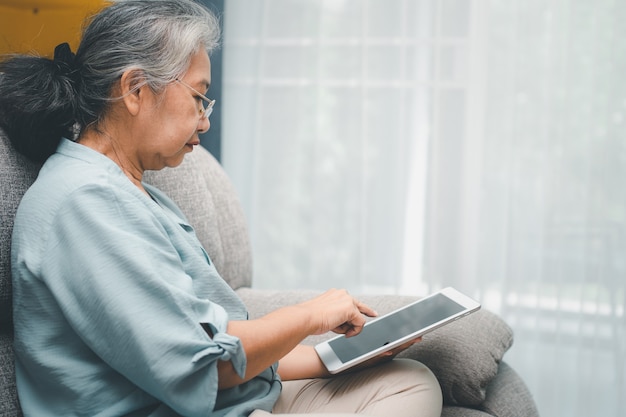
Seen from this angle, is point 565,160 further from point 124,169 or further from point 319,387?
point 124,169

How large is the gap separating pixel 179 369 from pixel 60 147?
0.43 m

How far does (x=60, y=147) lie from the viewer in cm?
115

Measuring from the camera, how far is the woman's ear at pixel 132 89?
1133 millimetres

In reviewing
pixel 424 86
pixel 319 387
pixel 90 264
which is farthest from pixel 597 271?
pixel 90 264

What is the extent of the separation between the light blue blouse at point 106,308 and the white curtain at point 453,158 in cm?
148

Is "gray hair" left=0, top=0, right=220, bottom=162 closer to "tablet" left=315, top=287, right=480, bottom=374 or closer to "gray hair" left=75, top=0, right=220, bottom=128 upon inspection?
"gray hair" left=75, top=0, right=220, bottom=128

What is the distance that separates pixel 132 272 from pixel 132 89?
322 mm

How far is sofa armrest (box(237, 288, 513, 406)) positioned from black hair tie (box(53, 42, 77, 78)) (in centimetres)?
69

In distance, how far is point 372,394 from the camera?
125 cm

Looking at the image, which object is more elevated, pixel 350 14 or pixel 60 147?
pixel 350 14

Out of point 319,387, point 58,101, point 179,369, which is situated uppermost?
point 58,101

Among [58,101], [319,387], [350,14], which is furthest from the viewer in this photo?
[350,14]

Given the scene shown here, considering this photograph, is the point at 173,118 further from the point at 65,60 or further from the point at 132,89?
the point at 65,60

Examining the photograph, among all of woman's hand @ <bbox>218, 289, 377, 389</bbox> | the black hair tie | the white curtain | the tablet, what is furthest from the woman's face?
the white curtain
